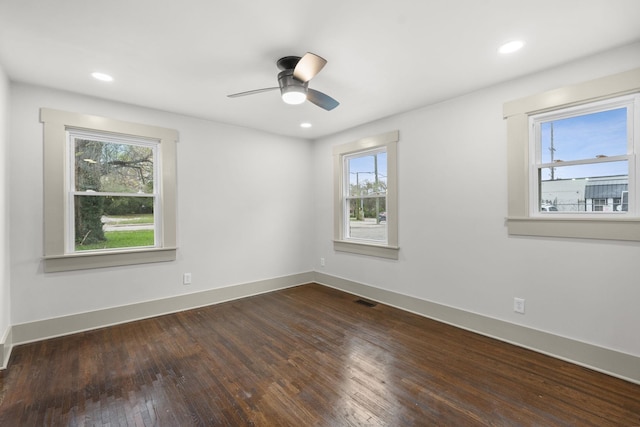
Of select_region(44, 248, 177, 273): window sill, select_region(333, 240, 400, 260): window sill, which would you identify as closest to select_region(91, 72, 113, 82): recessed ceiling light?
select_region(44, 248, 177, 273): window sill

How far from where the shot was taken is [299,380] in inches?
86.6

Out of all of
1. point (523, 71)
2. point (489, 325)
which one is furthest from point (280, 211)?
point (523, 71)

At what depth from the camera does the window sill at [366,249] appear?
3.86m

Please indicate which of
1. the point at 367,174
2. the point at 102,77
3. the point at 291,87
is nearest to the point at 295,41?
the point at 291,87

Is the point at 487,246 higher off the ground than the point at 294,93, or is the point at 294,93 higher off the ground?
the point at 294,93

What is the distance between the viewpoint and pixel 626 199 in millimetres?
2283

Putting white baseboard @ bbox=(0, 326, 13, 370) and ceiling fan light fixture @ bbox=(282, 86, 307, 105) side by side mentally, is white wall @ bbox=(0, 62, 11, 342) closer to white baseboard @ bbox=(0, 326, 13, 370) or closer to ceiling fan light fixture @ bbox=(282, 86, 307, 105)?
white baseboard @ bbox=(0, 326, 13, 370)

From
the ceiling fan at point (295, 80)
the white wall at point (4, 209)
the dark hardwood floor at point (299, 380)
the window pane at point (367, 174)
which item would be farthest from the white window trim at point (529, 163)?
the white wall at point (4, 209)

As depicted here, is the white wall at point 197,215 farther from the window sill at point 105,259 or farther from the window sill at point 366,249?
the window sill at point 366,249

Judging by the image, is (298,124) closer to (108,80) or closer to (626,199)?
(108,80)

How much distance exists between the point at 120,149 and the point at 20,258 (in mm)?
1460

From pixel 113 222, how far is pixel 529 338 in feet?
15.0

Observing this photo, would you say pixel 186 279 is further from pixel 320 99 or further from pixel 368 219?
pixel 320 99

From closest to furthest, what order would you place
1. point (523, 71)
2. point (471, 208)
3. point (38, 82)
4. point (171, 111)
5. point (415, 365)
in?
point (415, 365) → point (523, 71) → point (38, 82) → point (471, 208) → point (171, 111)
